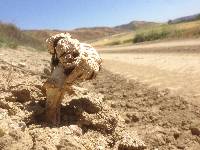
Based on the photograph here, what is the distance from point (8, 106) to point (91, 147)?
1087 mm

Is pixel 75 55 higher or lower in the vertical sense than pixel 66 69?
higher

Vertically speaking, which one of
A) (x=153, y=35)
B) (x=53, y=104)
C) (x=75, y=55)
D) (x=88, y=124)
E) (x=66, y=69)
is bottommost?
(x=153, y=35)

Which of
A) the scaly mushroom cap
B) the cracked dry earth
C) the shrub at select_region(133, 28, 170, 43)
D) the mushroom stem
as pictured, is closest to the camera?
the cracked dry earth

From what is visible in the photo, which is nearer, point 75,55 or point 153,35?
point 75,55

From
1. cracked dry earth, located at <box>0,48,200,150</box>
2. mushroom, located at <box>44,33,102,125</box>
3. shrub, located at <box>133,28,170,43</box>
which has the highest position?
mushroom, located at <box>44,33,102,125</box>

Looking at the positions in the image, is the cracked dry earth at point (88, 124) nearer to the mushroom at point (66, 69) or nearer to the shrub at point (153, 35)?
the mushroom at point (66, 69)

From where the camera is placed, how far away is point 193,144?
561 cm

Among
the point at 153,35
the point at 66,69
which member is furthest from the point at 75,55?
the point at 153,35

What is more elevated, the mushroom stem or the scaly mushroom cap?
the scaly mushroom cap

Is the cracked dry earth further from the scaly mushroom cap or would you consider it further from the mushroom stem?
the scaly mushroom cap

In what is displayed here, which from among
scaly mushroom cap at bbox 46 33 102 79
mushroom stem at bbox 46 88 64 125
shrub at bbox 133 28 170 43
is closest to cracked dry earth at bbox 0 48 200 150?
mushroom stem at bbox 46 88 64 125

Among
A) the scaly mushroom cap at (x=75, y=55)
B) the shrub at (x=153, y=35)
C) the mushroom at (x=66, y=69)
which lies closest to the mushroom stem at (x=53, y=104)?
the mushroom at (x=66, y=69)

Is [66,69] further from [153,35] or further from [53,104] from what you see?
[153,35]

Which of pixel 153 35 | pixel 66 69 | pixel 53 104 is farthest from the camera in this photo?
pixel 153 35
